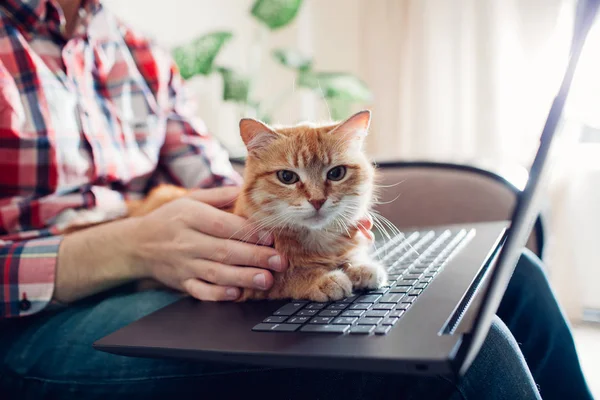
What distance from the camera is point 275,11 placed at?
2230 millimetres

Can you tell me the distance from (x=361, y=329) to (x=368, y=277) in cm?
18

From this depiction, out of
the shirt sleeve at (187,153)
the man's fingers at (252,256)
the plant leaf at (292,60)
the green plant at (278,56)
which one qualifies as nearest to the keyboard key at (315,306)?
the man's fingers at (252,256)

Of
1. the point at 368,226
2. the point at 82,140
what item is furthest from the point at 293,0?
the point at 368,226

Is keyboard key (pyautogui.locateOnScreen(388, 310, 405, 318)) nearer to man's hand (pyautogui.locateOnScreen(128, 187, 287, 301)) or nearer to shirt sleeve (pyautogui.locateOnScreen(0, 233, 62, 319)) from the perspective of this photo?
man's hand (pyautogui.locateOnScreen(128, 187, 287, 301))

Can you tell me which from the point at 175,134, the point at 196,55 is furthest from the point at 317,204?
the point at 196,55

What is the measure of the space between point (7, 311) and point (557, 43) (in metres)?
2.13

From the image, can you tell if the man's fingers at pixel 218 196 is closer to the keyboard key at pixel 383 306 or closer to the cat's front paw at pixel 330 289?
the cat's front paw at pixel 330 289

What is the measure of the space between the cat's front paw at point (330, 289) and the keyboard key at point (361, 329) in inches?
5.5

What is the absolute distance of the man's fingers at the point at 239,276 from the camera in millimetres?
802

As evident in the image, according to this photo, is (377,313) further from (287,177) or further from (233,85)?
(233,85)

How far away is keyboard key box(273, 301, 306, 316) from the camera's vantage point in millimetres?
718

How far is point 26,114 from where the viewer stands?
1.05 metres

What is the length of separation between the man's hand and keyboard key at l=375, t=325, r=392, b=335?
9.6 inches

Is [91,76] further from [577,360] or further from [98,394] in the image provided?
[577,360]
